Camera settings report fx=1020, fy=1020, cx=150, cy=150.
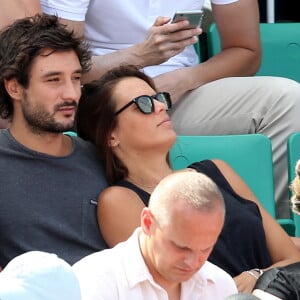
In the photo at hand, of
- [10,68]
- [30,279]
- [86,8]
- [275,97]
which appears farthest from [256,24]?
[30,279]

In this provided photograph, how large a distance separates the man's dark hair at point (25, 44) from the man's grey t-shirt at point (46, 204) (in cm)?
17

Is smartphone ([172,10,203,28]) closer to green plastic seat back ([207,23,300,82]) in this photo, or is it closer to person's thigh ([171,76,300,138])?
person's thigh ([171,76,300,138])

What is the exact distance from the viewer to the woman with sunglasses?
309 centimetres

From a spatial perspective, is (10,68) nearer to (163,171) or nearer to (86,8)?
(163,171)

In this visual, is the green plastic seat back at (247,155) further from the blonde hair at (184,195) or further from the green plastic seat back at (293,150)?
the blonde hair at (184,195)

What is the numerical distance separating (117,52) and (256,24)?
30.4 inches

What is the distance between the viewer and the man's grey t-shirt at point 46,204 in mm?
2971

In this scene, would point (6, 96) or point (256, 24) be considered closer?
point (6, 96)

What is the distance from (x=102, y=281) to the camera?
2.44 meters

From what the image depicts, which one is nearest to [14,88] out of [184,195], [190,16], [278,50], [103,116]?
[103,116]

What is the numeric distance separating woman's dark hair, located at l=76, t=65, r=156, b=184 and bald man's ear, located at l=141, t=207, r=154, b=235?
2.51 feet

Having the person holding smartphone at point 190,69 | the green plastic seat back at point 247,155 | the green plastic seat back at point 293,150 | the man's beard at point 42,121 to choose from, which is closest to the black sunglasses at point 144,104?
the man's beard at point 42,121

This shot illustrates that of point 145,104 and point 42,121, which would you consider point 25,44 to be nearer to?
point 42,121

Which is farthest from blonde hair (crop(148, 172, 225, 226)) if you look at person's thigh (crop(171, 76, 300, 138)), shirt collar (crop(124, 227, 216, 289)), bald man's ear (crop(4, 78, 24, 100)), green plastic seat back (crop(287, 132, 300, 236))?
person's thigh (crop(171, 76, 300, 138))
